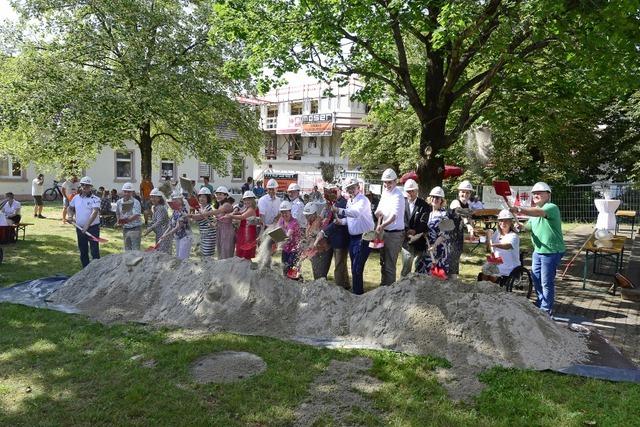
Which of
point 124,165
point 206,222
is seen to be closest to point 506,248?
point 206,222

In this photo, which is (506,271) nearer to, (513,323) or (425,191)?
(513,323)

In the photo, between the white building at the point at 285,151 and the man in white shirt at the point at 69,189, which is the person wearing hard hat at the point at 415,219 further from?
the white building at the point at 285,151

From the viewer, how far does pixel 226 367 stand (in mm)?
5027

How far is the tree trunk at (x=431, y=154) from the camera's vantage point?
11.3 m

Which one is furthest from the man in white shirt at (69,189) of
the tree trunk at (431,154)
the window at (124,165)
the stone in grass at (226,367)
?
the window at (124,165)

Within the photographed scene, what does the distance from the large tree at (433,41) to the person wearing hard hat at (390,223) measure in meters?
3.05

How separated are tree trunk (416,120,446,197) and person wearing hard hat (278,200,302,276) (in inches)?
174

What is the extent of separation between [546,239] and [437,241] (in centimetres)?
140

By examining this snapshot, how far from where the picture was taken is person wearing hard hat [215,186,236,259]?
822 cm

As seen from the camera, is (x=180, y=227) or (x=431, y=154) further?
(x=431, y=154)

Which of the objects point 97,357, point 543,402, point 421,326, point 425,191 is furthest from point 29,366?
point 425,191

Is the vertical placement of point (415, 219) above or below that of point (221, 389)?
above

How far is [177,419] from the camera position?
4039mm

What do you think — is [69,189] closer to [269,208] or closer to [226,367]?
[269,208]
